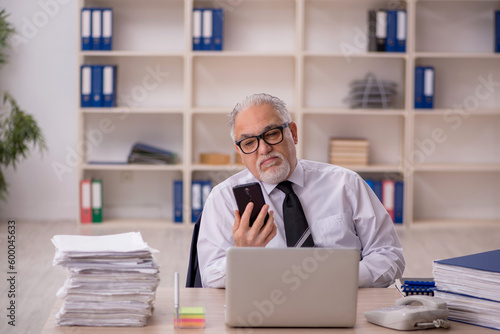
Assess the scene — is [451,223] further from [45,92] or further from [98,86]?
[45,92]

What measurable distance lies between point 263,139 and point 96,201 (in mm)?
3531

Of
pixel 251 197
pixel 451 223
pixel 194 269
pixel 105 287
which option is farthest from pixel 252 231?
pixel 451 223

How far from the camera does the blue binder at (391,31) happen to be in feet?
17.5

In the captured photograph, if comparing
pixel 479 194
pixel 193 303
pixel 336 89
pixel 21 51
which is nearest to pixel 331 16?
pixel 336 89

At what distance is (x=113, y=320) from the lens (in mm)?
1508

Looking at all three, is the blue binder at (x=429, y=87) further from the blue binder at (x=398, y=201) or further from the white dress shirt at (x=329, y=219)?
the white dress shirt at (x=329, y=219)

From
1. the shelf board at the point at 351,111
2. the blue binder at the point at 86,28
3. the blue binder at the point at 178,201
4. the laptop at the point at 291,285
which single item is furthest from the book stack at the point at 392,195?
the laptop at the point at 291,285

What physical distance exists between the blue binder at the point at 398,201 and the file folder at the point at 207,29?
1.88 metres

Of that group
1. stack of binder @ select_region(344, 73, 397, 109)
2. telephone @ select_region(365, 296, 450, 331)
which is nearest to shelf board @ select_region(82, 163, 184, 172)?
stack of binder @ select_region(344, 73, 397, 109)

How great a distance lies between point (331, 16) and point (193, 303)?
4341 mm

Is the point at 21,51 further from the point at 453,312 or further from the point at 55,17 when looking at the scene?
the point at 453,312

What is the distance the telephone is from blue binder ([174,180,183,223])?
4.00 metres

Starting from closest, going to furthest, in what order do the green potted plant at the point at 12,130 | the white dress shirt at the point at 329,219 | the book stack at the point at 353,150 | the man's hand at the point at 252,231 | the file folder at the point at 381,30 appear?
1. the man's hand at the point at 252,231
2. the white dress shirt at the point at 329,219
3. the green potted plant at the point at 12,130
4. the file folder at the point at 381,30
5. the book stack at the point at 353,150

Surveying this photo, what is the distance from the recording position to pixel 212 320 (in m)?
1.54
